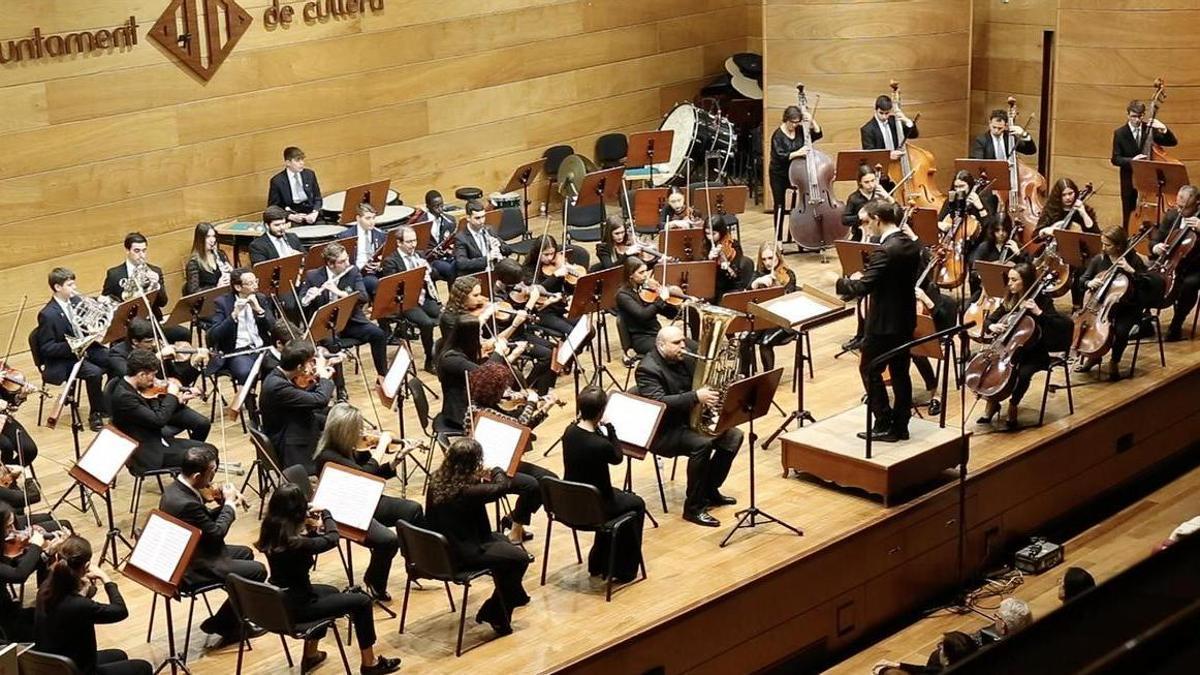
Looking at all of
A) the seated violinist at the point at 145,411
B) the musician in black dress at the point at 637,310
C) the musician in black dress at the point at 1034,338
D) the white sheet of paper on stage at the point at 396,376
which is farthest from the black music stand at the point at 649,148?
the seated violinist at the point at 145,411

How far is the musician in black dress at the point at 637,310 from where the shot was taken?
413 inches

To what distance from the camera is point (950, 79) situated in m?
15.7

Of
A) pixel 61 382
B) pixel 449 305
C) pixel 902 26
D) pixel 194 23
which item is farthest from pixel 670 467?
pixel 902 26

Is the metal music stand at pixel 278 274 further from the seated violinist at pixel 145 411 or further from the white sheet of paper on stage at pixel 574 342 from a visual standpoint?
the white sheet of paper on stage at pixel 574 342

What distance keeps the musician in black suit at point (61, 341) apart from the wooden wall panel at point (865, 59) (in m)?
7.93

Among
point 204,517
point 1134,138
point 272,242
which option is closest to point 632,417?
point 204,517

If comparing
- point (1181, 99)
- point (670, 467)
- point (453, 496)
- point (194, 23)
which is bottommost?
point (670, 467)

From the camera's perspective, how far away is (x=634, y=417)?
28.1 feet

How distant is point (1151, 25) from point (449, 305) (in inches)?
322

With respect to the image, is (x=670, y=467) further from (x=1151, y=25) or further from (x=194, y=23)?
(x=1151, y=25)

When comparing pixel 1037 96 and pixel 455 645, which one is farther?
pixel 1037 96

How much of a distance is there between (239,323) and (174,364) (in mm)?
560

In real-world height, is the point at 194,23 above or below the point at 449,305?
above

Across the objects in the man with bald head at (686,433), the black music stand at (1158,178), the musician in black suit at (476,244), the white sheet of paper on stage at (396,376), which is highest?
the black music stand at (1158,178)
